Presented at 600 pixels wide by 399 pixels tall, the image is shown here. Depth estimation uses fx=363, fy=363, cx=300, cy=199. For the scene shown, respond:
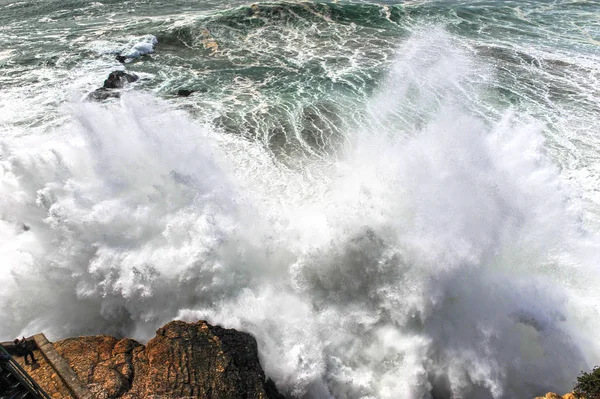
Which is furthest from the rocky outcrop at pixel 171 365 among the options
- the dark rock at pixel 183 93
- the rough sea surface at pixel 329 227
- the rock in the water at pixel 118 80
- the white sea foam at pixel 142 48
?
the white sea foam at pixel 142 48

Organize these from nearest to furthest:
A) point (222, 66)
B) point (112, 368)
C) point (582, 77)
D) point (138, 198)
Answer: point (112, 368)
point (138, 198)
point (582, 77)
point (222, 66)

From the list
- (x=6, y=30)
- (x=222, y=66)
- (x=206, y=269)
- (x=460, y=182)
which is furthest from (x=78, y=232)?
(x=6, y=30)

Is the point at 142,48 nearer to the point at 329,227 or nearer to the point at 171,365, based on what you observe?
the point at 329,227

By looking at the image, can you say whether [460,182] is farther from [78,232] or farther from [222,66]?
[222,66]

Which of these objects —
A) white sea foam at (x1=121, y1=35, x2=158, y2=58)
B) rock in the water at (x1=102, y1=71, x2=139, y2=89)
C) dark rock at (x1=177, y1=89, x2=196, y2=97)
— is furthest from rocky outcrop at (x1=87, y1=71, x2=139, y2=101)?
white sea foam at (x1=121, y1=35, x2=158, y2=58)

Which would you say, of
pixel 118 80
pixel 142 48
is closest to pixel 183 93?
pixel 118 80

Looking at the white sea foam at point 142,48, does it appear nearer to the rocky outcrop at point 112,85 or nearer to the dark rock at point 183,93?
the rocky outcrop at point 112,85
